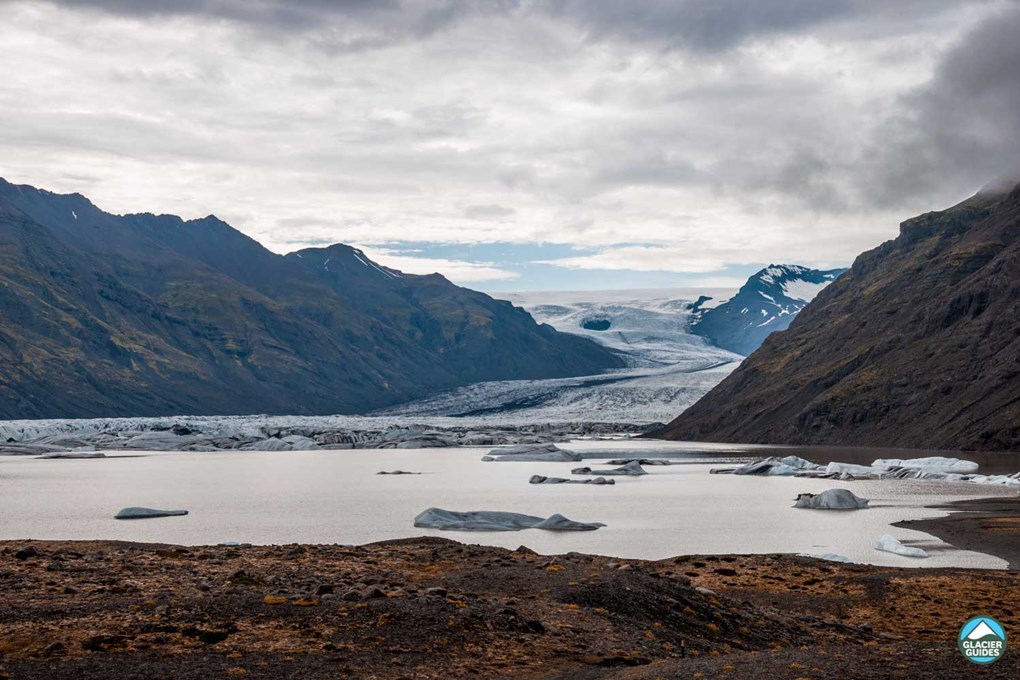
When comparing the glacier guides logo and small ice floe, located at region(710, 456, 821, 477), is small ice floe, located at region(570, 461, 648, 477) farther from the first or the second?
the glacier guides logo

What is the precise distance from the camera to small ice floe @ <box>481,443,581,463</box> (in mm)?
92812

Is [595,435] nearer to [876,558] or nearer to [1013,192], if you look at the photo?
[1013,192]

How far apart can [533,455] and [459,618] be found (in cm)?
8006

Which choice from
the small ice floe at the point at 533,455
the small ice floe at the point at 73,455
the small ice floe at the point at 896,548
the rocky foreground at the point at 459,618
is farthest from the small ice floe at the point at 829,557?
the small ice floe at the point at 73,455

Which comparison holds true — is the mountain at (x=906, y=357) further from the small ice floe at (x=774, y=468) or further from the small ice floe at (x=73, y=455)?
the small ice floe at (x=73, y=455)

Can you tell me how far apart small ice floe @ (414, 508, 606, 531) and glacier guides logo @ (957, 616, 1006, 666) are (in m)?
24.4

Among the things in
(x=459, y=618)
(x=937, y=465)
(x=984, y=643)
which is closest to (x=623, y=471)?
(x=937, y=465)

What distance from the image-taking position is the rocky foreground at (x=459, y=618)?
13.2m

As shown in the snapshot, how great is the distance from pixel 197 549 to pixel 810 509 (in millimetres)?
29221

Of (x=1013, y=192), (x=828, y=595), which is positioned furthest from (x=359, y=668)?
(x=1013, y=192)

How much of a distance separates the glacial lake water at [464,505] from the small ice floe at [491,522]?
796 mm

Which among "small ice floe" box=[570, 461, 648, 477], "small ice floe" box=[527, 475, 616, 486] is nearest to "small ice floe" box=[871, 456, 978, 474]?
"small ice floe" box=[570, 461, 648, 477]

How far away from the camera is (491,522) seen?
38500mm

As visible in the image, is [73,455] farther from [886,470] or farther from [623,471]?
[886,470]
